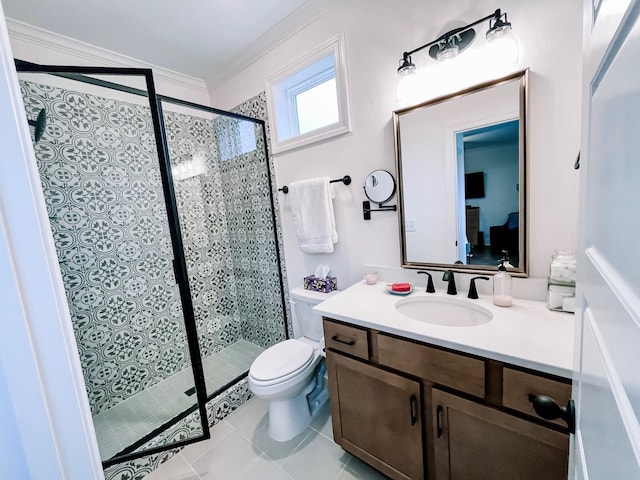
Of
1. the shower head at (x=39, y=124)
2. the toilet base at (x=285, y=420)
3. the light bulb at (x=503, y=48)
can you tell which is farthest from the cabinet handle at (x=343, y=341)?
the shower head at (x=39, y=124)

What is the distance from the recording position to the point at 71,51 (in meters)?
1.67

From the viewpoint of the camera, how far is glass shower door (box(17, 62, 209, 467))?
5.09ft

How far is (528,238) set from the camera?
1.14m

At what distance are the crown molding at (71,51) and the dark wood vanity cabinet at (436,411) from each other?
232 centimetres

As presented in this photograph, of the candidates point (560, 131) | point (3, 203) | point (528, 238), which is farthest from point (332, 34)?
point (3, 203)

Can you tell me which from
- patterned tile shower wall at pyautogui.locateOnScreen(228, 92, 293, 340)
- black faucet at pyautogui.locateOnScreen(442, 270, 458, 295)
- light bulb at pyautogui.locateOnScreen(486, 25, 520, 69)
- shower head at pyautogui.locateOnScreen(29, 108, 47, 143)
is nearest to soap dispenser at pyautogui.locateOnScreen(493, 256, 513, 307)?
black faucet at pyautogui.locateOnScreen(442, 270, 458, 295)

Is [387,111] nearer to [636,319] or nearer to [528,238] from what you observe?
[528,238]

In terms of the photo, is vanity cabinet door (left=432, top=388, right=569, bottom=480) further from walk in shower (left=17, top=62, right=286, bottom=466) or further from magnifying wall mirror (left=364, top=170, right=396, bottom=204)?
walk in shower (left=17, top=62, right=286, bottom=466)

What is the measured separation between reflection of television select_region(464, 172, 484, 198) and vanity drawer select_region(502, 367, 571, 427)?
788 mm

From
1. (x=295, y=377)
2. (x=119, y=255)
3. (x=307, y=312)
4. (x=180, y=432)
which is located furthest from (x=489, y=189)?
(x=119, y=255)

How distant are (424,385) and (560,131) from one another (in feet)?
3.75

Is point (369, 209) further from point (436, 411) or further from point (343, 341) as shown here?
point (436, 411)

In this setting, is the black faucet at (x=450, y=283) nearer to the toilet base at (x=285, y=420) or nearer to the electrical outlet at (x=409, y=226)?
Result: the electrical outlet at (x=409, y=226)

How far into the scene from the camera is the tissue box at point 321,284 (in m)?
1.82
